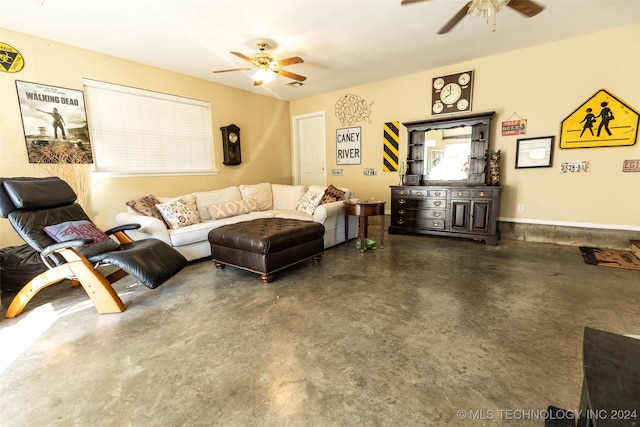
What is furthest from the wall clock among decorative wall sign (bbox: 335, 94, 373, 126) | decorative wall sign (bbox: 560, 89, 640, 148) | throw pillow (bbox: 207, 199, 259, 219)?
throw pillow (bbox: 207, 199, 259, 219)

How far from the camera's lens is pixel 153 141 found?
4.14 metres

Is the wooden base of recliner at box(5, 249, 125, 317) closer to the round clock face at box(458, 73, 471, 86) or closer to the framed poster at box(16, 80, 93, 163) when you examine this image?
the framed poster at box(16, 80, 93, 163)

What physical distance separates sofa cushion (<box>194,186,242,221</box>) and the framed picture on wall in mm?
4231

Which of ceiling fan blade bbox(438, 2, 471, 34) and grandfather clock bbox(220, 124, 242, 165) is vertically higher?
ceiling fan blade bbox(438, 2, 471, 34)

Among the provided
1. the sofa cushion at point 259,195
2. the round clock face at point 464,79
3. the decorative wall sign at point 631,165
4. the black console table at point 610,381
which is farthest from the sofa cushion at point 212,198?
the decorative wall sign at point 631,165

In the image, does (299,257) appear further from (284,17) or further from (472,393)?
(284,17)

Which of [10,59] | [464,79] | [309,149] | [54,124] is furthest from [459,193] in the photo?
[10,59]

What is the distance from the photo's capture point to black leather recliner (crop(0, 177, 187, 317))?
2223 mm

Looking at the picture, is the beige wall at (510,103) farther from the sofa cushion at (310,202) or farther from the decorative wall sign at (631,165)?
the sofa cushion at (310,202)

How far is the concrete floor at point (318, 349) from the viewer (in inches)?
52.1

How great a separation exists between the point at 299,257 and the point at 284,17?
2480 millimetres

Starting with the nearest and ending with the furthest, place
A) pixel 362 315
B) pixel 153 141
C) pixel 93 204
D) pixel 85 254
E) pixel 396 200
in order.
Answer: pixel 362 315 < pixel 85 254 < pixel 93 204 < pixel 153 141 < pixel 396 200

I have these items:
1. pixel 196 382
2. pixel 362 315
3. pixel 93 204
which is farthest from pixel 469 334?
pixel 93 204

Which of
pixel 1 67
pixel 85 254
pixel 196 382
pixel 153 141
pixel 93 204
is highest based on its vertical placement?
pixel 1 67
